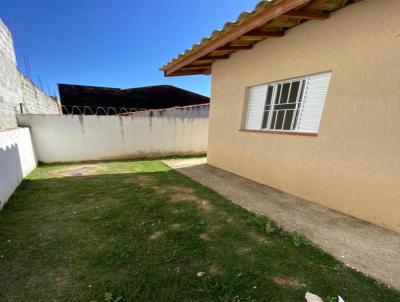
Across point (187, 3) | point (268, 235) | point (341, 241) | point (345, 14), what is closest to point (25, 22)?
point (187, 3)

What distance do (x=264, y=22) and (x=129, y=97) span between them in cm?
1469

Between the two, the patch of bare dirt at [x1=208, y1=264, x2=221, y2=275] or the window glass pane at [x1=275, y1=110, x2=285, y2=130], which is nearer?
the patch of bare dirt at [x1=208, y1=264, x2=221, y2=275]

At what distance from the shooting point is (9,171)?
12.8ft

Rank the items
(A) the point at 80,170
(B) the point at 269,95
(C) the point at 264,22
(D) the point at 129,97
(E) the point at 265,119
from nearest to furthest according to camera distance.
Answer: (C) the point at 264,22 < (B) the point at 269,95 < (E) the point at 265,119 < (A) the point at 80,170 < (D) the point at 129,97

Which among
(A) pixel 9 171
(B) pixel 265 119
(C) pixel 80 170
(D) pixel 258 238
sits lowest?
(C) pixel 80 170

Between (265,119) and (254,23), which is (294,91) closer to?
(265,119)

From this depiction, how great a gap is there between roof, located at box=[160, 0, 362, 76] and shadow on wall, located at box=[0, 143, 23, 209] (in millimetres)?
4739

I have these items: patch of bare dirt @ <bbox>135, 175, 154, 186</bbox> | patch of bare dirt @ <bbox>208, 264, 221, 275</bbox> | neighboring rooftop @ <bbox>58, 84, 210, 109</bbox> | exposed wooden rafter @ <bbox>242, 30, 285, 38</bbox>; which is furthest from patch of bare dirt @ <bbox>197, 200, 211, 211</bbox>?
neighboring rooftop @ <bbox>58, 84, 210, 109</bbox>

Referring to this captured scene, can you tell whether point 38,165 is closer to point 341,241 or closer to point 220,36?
point 220,36

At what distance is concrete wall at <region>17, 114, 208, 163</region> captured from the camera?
6715 millimetres

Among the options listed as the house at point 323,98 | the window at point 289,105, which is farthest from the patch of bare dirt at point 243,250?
the window at point 289,105

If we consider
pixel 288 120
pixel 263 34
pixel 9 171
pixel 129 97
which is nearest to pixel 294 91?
pixel 288 120

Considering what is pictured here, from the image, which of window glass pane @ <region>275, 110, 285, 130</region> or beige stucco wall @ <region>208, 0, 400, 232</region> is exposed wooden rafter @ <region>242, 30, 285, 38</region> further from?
window glass pane @ <region>275, 110, 285, 130</region>

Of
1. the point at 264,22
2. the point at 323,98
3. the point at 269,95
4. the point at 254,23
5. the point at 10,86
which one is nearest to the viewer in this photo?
the point at 264,22
